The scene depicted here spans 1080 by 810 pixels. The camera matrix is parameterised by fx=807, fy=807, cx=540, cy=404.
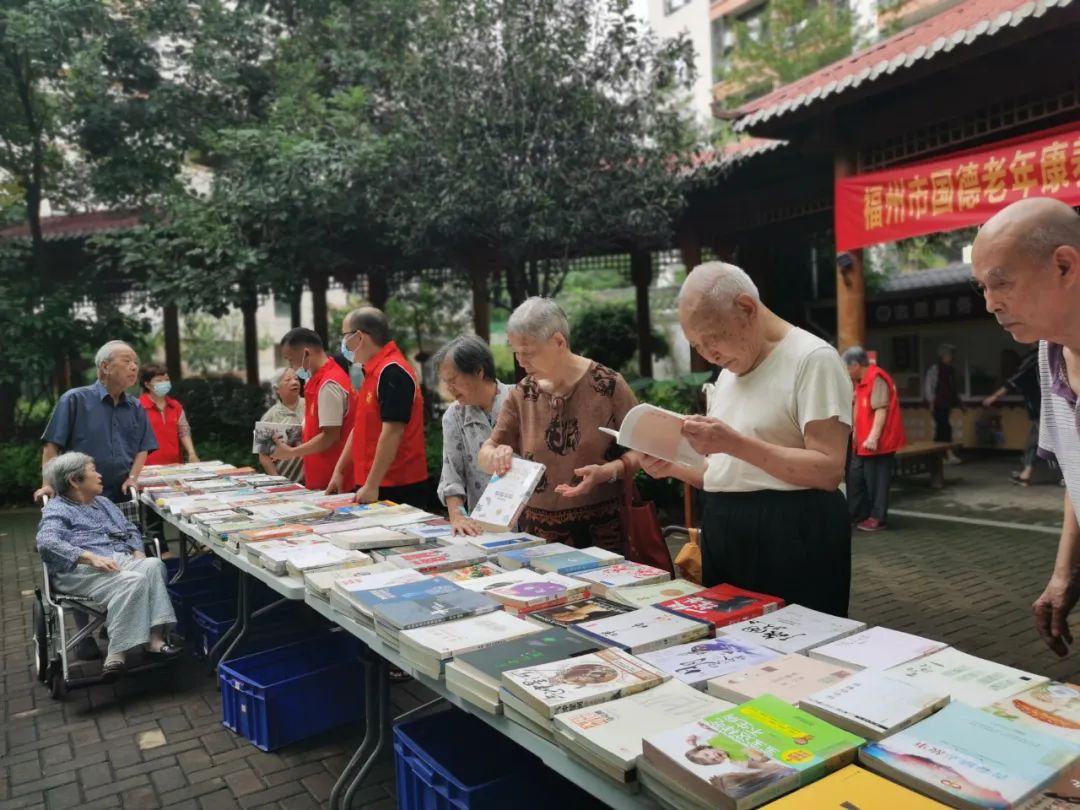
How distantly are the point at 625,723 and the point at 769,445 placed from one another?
0.79 metres

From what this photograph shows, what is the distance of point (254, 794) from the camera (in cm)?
290

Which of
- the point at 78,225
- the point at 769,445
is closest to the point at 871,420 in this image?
the point at 769,445

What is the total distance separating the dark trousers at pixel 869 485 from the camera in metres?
6.88

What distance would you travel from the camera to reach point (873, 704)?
136 cm

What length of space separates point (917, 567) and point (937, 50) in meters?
3.58

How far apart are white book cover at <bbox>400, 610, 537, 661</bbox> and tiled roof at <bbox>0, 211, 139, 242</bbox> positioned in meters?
10.7

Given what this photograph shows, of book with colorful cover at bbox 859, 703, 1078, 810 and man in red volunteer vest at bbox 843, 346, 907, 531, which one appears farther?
man in red volunteer vest at bbox 843, 346, 907, 531

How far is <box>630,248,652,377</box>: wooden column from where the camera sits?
12898 mm

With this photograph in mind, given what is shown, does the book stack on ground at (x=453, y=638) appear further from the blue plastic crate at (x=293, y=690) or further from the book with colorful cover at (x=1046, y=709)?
the blue plastic crate at (x=293, y=690)

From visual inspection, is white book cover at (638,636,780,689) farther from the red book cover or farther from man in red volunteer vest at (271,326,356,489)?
man in red volunteer vest at (271,326,356,489)

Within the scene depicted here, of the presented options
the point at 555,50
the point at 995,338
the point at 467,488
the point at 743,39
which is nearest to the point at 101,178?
the point at 555,50

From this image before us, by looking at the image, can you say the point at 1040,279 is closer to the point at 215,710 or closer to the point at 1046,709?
the point at 1046,709

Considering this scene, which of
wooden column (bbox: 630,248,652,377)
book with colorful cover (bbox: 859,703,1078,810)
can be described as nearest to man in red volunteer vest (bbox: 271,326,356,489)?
book with colorful cover (bbox: 859,703,1078,810)

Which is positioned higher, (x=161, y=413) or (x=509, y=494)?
(x=161, y=413)
